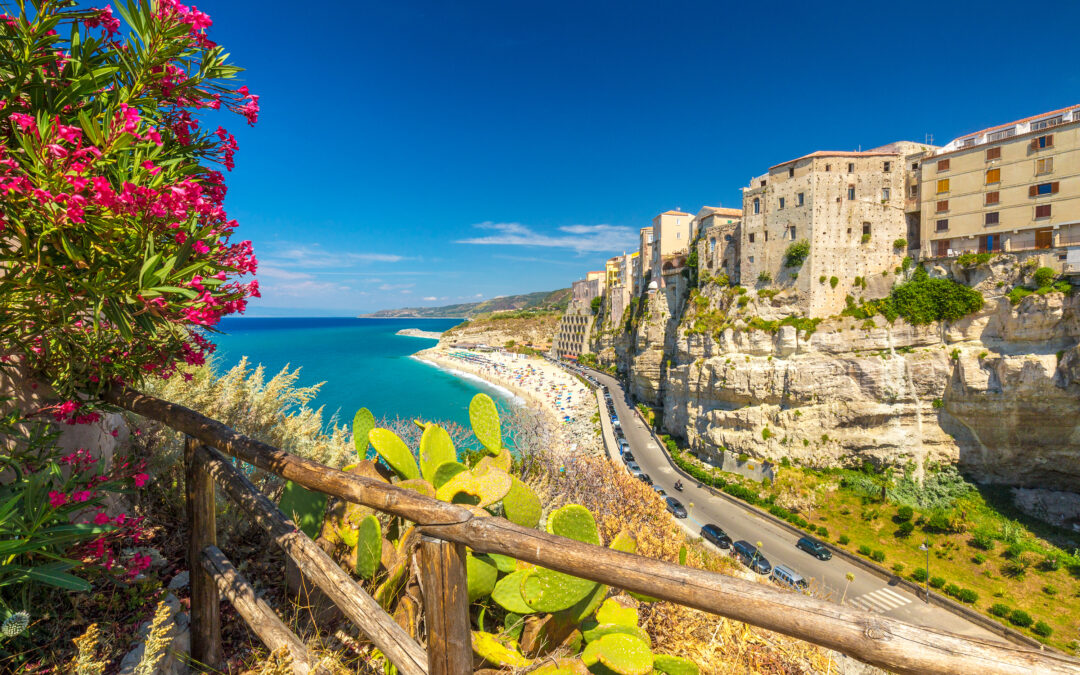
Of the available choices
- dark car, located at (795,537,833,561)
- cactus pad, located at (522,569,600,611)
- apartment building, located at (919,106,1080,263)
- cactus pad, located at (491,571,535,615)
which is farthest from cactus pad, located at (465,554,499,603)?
→ apartment building, located at (919,106,1080,263)

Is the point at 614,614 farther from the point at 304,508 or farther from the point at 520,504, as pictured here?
the point at 304,508

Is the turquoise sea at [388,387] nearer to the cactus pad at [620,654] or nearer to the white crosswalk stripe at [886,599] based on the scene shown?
the white crosswalk stripe at [886,599]

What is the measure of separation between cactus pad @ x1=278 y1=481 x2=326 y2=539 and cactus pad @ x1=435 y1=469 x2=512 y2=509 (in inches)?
54.2

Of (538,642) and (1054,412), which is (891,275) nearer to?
(1054,412)

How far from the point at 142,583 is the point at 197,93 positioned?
3070mm

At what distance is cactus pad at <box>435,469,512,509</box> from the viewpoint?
2.27 m

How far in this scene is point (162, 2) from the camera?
5.90ft

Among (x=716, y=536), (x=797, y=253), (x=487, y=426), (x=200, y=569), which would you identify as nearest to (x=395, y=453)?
(x=487, y=426)

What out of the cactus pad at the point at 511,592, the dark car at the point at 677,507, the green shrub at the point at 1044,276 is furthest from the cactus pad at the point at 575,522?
the green shrub at the point at 1044,276

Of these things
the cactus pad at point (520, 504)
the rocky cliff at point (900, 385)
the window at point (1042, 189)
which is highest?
the window at point (1042, 189)

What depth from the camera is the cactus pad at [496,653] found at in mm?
2145

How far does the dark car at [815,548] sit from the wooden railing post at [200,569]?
1967 cm

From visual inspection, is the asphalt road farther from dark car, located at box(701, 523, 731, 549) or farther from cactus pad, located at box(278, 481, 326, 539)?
cactus pad, located at box(278, 481, 326, 539)

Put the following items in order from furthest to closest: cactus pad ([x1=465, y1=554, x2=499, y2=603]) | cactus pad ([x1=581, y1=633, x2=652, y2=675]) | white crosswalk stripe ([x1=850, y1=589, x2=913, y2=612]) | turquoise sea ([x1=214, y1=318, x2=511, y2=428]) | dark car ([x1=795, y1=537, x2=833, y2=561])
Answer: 1. turquoise sea ([x1=214, y1=318, x2=511, y2=428])
2. dark car ([x1=795, y1=537, x2=833, y2=561])
3. white crosswalk stripe ([x1=850, y1=589, x2=913, y2=612])
4. cactus pad ([x1=465, y1=554, x2=499, y2=603])
5. cactus pad ([x1=581, y1=633, x2=652, y2=675])
